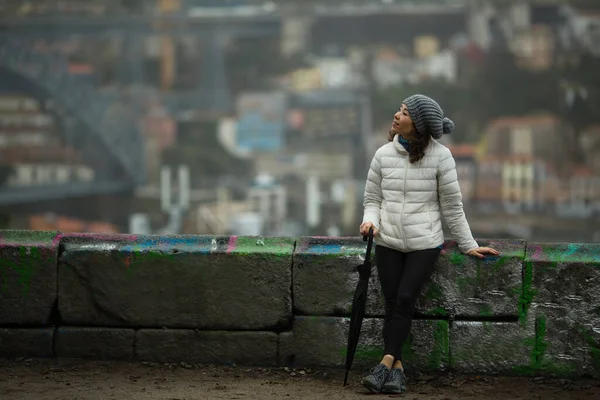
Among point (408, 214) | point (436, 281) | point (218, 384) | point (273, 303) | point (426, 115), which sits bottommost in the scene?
point (218, 384)

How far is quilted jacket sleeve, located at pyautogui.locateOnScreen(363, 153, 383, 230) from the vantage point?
3078 mm

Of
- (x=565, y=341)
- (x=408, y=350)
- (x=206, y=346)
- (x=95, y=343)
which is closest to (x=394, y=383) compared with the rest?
(x=408, y=350)

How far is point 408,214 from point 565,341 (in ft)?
2.18

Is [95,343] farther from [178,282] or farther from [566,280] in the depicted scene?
[566,280]

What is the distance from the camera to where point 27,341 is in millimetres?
3436

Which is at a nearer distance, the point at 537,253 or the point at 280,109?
the point at 537,253

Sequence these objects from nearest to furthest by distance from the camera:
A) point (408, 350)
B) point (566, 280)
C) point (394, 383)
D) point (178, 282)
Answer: point (394, 383) → point (566, 280) → point (408, 350) → point (178, 282)

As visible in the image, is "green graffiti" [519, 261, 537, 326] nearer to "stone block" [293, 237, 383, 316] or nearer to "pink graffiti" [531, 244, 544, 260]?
"pink graffiti" [531, 244, 544, 260]

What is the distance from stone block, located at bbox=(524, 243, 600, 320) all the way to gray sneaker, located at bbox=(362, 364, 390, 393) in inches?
21.0

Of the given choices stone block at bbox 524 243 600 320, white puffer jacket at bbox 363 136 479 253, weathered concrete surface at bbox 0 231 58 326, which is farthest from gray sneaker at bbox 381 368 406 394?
weathered concrete surface at bbox 0 231 58 326

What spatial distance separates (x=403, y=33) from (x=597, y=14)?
36.9 feet

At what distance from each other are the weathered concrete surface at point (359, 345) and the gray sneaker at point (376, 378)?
22 centimetres

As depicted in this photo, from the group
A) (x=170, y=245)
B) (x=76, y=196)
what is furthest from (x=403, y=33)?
(x=170, y=245)

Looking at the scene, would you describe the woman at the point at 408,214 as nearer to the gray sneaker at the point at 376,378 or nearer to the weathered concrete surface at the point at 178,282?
the gray sneaker at the point at 376,378
